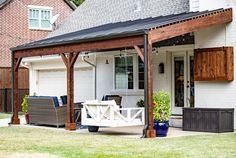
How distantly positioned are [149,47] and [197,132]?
3.18m

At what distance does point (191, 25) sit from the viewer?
14.8 m

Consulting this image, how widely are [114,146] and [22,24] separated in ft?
69.0

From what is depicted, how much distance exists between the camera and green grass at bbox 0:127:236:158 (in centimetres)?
1045

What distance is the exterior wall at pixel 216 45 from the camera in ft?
52.1

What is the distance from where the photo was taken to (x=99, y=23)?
→ 2245 centimetres

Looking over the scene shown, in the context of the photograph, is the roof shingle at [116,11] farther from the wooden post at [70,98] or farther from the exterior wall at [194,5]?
the wooden post at [70,98]

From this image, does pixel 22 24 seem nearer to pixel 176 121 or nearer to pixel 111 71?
pixel 111 71

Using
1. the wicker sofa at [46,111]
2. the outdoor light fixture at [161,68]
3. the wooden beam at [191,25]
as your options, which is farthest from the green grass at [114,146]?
the outdoor light fixture at [161,68]

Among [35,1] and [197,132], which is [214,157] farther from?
[35,1]

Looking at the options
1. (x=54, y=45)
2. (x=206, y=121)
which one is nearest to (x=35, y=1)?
(x=54, y=45)

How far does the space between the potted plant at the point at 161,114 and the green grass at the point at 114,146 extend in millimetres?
800

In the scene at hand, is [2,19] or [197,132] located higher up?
[2,19]

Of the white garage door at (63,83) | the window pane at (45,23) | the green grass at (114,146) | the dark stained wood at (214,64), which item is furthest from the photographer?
the window pane at (45,23)

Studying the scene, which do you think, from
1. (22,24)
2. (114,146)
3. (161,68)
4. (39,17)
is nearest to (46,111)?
(161,68)
